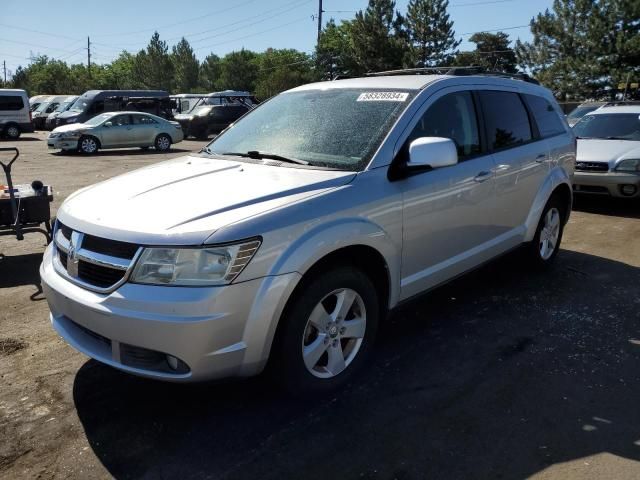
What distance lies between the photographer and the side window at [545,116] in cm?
520

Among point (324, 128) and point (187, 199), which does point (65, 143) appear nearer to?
point (324, 128)

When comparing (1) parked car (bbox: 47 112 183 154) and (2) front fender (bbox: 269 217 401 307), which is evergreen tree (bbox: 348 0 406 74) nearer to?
(1) parked car (bbox: 47 112 183 154)

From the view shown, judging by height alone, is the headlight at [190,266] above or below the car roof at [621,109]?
below

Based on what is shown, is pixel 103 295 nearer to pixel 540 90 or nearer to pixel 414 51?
pixel 540 90

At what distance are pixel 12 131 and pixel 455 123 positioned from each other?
1082 inches

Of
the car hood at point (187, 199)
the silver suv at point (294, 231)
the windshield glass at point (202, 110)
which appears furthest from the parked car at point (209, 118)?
the car hood at point (187, 199)

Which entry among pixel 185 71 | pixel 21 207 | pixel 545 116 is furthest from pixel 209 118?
pixel 185 71

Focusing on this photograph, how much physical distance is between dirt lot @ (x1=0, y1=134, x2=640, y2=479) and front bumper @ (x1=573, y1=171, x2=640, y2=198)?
171 inches

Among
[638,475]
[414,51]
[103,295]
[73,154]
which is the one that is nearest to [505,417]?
[638,475]

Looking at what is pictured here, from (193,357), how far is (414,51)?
186ft

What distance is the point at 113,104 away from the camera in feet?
83.7

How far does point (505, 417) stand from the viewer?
304 centimetres

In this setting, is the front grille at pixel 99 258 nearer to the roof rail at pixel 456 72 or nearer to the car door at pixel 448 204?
the car door at pixel 448 204

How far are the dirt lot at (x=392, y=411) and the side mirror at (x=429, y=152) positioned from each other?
1308 millimetres
